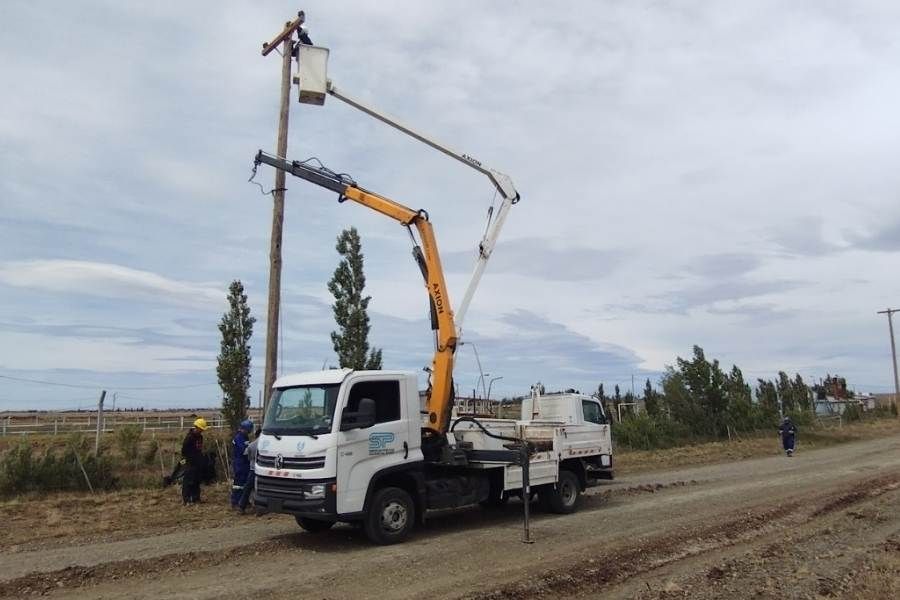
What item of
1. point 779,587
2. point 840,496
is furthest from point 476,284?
point 840,496

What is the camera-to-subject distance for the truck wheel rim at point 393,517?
33.7 ft

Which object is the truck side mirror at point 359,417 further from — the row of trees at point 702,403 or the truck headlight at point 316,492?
the row of trees at point 702,403

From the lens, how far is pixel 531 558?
30.0ft

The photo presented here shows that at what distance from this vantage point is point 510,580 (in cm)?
798

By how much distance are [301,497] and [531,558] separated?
10.6 feet

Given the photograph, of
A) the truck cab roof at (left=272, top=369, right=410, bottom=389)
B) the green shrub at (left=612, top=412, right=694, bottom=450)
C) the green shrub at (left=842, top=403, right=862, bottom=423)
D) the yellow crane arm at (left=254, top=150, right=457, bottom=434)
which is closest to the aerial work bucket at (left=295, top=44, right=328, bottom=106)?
the yellow crane arm at (left=254, top=150, right=457, bottom=434)

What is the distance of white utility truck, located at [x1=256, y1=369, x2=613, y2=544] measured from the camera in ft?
32.1

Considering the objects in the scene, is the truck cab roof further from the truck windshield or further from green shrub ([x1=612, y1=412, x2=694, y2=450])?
green shrub ([x1=612, y1=412, x2=694, y2=450])

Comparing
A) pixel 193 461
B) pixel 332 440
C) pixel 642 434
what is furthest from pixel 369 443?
pixel 642 434

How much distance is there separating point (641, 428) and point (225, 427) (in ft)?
61.1

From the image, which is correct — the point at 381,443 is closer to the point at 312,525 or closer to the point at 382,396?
the point at 382,396

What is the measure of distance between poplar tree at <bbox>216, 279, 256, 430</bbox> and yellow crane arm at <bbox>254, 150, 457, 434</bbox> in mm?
8296

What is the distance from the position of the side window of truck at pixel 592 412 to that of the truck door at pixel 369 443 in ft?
27.7

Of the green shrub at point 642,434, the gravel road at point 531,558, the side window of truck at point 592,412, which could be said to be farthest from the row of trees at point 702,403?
the gravel road at point 531,558
